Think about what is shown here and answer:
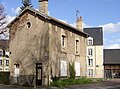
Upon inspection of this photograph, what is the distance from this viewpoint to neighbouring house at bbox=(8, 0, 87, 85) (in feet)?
112

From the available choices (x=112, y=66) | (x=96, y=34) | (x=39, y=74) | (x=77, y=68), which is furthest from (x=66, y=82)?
(x=112, y=66)

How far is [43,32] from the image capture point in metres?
34.6

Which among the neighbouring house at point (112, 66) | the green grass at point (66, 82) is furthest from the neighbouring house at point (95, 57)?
the green grass at point (66, 82)

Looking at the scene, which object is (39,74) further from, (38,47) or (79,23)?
(79,23)

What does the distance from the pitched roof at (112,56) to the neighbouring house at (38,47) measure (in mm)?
38303

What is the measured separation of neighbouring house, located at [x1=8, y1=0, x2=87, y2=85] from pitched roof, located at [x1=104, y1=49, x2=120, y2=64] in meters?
38.3

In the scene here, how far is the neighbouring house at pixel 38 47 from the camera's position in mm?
34188

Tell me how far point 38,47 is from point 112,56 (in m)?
45.6

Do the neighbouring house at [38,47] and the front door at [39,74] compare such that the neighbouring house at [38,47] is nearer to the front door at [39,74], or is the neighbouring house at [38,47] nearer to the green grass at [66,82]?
the front door at [39,74]

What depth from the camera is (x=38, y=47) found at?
34781 millimetres

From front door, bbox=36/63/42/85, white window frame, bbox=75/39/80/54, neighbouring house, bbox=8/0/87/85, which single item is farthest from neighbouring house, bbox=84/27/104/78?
front door, bbox=36/63/42/85

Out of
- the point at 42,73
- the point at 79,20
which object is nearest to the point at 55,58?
the point at 42,73

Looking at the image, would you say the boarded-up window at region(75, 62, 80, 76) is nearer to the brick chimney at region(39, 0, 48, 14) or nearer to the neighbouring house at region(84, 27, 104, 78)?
the brick chimney at region(39, 0, 48, 14)

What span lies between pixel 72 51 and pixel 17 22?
879cm
